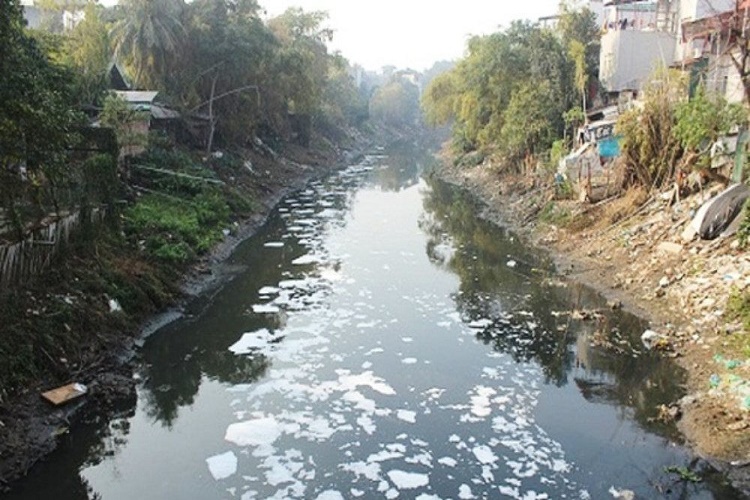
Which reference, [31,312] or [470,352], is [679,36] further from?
[31,312]

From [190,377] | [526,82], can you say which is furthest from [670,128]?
[190,377]

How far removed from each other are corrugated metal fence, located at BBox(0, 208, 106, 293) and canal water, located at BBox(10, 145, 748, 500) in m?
2.30

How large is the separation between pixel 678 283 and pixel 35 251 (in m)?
11.9

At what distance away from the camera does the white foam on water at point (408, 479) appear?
26.0 feet

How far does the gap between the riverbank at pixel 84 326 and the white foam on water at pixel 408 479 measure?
14.1 ft

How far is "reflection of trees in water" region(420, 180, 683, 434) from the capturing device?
10516 millimetres

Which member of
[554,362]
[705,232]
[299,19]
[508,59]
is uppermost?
[299,19]

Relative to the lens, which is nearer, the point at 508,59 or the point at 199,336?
the point at 199,336

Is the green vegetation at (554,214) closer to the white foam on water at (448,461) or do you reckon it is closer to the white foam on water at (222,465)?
the white foam on water at (448,461)

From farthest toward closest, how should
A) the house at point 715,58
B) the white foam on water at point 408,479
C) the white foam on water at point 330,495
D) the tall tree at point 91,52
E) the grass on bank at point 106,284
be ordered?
the tall tree at point 91,52, the house at point 715,58, the grass on bank at point 106,284, the white foam on water at point 408,479, the white foam on water at point 330,495

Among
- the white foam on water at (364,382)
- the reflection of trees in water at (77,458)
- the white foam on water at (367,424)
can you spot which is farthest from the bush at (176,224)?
the white foam on water at (367,424)

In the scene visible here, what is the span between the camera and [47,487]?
7797 mm

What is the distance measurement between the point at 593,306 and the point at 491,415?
5.49 meters

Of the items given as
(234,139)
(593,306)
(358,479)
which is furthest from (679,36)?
(358,479)
